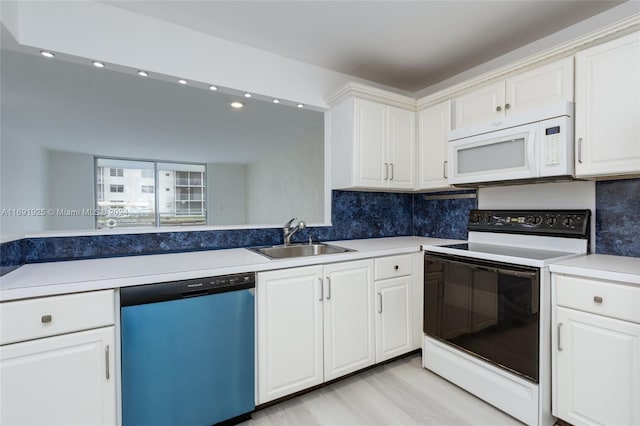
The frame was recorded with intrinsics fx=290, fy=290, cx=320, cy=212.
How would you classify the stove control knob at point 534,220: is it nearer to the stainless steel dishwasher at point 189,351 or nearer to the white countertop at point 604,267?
the white countertop at point 604,267

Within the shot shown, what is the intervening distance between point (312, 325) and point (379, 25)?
198cm

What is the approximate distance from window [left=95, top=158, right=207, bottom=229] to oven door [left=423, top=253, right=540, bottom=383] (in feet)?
16.1

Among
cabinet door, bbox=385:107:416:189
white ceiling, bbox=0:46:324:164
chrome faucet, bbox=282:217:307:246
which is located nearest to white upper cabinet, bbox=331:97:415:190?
cabinet door, bbox=385:107:416:189

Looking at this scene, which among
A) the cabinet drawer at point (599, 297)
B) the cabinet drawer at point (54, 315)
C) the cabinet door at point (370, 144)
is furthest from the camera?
the cabinet door at point (370, 144)

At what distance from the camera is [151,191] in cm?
688

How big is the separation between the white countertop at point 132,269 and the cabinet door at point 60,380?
0.67 feet

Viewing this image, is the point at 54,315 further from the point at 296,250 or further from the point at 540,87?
the point at 540,87

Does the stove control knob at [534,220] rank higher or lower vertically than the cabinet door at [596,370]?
higher

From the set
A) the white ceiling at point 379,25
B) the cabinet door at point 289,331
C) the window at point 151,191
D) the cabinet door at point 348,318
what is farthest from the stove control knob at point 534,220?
the window at point 151,191

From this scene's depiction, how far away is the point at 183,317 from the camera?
4.57ft

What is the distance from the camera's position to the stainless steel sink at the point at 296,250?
2.10m

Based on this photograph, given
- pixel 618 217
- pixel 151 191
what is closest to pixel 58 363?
pixel 618 217

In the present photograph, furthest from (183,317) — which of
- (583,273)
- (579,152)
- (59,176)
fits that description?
(59,176)

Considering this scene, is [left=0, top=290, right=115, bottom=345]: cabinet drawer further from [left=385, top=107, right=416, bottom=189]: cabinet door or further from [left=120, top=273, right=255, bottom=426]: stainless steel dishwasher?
[left=385, top=107, right=416, bottom=189]: cabinet door
